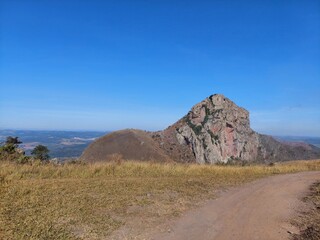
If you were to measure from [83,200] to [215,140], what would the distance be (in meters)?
52.8

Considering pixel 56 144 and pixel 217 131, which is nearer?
pixel 217 131

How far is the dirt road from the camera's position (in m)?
8.41

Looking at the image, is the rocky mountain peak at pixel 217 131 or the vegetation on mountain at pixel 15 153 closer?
the vegetation on mountain at pixel 15 153

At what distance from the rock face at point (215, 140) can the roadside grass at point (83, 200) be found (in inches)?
764

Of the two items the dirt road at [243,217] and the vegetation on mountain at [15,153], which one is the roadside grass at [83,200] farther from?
the vegetation on mountain at [15,153]

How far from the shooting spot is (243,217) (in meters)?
10.2

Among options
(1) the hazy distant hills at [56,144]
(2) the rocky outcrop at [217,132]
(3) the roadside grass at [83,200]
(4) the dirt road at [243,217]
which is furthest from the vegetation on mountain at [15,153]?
(2) the rocky outcrop at [217,132]

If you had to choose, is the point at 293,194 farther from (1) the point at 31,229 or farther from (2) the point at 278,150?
(2) the point at 278,150

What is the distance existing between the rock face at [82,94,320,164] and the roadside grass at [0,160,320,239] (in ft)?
63.7

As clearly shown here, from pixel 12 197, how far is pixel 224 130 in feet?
186

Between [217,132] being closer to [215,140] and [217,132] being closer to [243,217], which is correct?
[215,140]

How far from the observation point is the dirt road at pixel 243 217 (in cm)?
841

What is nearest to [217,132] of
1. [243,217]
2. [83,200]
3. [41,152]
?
[41,152]

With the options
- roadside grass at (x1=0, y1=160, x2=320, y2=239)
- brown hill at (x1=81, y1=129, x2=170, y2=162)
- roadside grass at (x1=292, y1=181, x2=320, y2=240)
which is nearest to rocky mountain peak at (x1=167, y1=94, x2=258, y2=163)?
brown hill at (x1=81, y1=129, x2=170, y2=162)
